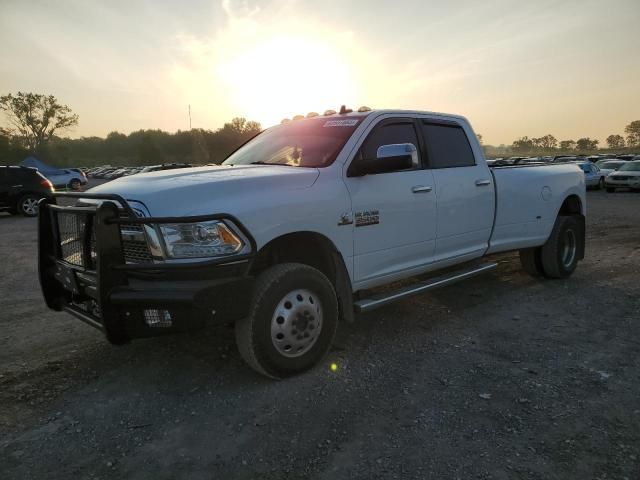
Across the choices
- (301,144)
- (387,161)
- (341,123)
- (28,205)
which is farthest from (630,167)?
(28,205)

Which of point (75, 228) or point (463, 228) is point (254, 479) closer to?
point (75, 228)

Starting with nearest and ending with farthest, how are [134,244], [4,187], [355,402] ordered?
[134,244], [355,402], [4,187]

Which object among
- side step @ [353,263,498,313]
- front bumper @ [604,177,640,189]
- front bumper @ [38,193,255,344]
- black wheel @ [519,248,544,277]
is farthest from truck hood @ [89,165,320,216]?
front bumper @ [604,177,640,189]

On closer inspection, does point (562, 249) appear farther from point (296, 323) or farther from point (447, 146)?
point (296, 323)

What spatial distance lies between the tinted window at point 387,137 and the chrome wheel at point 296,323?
1.32m

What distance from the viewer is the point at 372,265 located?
3.88 metres

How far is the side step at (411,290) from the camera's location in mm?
3721

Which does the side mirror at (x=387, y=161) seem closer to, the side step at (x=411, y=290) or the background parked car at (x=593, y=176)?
the side step at (x=411, y=290)

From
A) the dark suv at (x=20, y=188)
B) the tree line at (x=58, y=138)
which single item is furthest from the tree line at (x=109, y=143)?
the dark suv at (x=20, y=188)

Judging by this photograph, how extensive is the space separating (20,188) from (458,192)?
15.2 meters

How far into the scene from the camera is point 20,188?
49.5 ft

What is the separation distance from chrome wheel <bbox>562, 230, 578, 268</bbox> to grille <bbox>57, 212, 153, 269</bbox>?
530 cm

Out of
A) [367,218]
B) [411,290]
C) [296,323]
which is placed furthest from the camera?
[411,290]

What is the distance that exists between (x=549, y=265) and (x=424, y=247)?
8.40 ft
